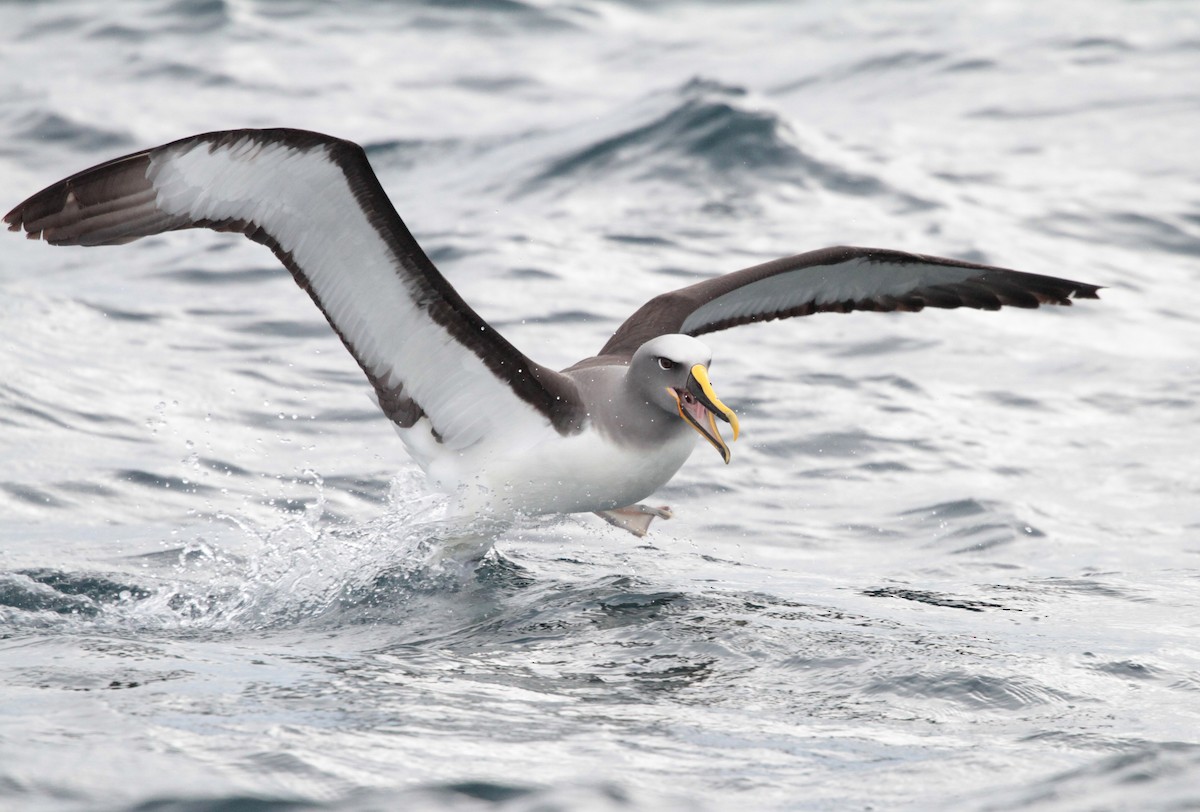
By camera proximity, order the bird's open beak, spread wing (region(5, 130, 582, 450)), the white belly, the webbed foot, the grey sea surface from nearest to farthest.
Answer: the grey sea surface < spread wing (region(5, 130, 582, 450)) < the bird's open beak < the white belly < the webbed foot

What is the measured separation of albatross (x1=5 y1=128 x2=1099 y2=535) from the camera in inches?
288

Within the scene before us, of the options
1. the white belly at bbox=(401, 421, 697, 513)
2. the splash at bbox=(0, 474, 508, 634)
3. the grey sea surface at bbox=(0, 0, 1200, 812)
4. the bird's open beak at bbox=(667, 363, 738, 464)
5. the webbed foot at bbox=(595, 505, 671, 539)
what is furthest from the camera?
the webbed foot at bbox=(595, 505, 671, 539)

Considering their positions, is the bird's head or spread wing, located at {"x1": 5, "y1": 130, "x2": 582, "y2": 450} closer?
spread wing, located at {"x1": 5, "y1": 130, "x2": 582, "y2": 450}

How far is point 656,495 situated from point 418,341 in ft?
10.4

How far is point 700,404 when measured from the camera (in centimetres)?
757

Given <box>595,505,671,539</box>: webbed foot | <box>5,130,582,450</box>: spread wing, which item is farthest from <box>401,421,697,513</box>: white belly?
<box>595,505,671,539</box>: webbed foot

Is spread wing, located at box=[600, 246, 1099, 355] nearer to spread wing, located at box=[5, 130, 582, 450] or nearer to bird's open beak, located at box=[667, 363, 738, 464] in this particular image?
spread wing, located at box=[5, 130, 582, 450]

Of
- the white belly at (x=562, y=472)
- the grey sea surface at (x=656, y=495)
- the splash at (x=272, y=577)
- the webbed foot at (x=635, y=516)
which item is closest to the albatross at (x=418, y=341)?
the white belly at (x=562, y=472)

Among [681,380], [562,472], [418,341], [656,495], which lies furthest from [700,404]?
[656,495]

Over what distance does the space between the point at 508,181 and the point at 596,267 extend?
2.81 metres

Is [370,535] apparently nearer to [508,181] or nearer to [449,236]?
[449,236]

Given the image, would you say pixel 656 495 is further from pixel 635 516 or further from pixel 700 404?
pixel 700 404

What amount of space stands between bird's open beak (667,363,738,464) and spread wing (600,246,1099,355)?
137 centimetres

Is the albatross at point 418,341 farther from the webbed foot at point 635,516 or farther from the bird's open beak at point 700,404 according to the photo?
the webbed foot at point 635,516
